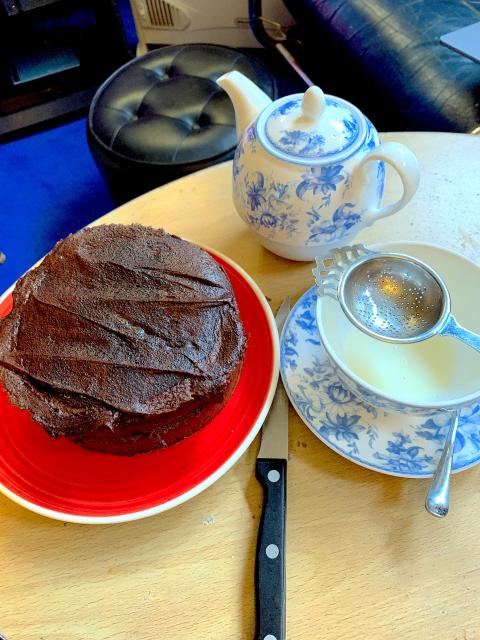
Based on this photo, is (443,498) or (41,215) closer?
(443,498)

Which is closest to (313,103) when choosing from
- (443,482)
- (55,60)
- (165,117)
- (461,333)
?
(461,333)

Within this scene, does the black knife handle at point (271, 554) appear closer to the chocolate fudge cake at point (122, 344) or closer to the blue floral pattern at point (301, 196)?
the chocolate fudge cake at point (122, 344)

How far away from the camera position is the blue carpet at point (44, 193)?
1944 mm

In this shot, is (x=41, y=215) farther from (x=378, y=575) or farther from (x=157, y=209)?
(x=378, y=575)

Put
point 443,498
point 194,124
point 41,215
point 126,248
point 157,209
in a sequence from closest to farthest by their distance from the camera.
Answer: point 443,498 → point 126,248 → point 157,209 → point 194,124 → point 41,215

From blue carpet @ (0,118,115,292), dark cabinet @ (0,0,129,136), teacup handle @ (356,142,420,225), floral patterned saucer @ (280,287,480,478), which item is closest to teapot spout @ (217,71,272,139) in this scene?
teacup handle @ (356,142,420,225)

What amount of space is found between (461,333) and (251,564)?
0.41 meters

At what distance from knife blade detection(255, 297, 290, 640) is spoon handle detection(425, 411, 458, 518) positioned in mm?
180

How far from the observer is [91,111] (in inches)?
62.3

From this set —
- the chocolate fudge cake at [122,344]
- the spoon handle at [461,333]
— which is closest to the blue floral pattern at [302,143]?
the chocolate fudge cake at [122,344]

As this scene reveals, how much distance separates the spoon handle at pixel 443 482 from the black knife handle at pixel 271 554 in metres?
0.18

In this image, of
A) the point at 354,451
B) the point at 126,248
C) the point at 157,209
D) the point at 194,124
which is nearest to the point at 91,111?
the point at 194,124

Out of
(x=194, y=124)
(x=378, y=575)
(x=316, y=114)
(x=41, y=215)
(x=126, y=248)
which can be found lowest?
(x=41, y=215)

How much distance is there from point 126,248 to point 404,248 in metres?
0.42
